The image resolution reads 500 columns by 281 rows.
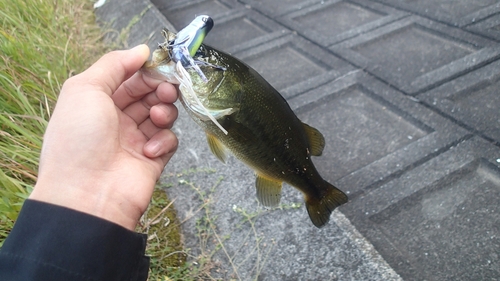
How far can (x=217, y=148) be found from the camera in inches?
80.0

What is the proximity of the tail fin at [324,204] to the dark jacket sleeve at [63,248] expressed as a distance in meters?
0.87

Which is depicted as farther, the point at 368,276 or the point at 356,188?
the point at 356,188

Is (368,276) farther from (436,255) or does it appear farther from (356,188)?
(356,188)

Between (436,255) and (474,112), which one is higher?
(474,112)

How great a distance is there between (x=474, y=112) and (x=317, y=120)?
1171mm

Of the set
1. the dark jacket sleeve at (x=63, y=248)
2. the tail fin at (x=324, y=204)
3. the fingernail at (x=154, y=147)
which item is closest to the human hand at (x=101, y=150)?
the fingernail at (x=154, y=147)

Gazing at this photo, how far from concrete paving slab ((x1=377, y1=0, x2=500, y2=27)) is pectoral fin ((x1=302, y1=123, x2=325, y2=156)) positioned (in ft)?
9.66

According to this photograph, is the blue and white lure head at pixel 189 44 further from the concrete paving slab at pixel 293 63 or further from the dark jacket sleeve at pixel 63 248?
the concrete paving slab at pixel 293 63

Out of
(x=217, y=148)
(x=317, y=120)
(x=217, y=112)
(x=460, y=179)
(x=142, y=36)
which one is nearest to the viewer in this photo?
(x=217, y=112)

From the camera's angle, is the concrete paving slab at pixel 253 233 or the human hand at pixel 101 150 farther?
the concrete paving slab at pixel 253 233

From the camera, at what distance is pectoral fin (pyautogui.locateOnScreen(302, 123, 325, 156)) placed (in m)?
2.05

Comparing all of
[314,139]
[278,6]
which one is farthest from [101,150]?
[278,6]

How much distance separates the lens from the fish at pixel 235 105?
1845 mm

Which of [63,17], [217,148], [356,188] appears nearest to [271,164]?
[217,148]
